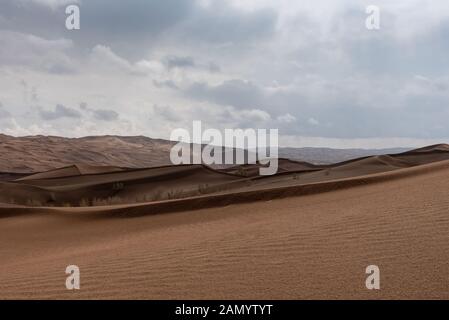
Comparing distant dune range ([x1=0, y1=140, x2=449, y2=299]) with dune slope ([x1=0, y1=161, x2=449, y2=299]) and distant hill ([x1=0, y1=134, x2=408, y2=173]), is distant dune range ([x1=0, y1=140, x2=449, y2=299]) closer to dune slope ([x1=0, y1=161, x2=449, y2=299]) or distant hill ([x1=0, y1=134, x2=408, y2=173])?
dune slope ([x1=0, y1=161, x2=449, y2=299])

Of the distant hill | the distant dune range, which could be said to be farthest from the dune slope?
the distant hill

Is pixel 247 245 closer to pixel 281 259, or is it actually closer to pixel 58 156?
pixel 281 259

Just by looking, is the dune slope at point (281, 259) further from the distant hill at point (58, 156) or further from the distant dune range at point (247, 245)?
the distant hill at point (58, 156)

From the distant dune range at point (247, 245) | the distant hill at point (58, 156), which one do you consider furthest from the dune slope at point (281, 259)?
the distant hill at point (58, 156)

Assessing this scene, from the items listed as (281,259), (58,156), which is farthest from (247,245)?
(58,156)

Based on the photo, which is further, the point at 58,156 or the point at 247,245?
the point at 58,156

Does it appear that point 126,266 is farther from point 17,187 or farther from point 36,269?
point 17,187

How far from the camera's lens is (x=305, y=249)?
5.57 metres

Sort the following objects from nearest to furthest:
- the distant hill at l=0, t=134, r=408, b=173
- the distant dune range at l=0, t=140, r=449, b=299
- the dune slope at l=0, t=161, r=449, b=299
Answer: the dune slope at l=0, t=161, r=449, b=299 → the distant dune range at l=0, t=140, r=449, b=299 → the distant hill at l=0, t=134, r=408, b=173

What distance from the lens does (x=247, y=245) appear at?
601cm

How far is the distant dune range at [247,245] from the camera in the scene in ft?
14.5

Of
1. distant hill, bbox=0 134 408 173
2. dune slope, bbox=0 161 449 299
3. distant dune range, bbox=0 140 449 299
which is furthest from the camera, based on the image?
distant hill, bbox=0 134 408 173

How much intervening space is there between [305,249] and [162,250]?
189cm

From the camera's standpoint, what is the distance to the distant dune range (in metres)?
4.42
